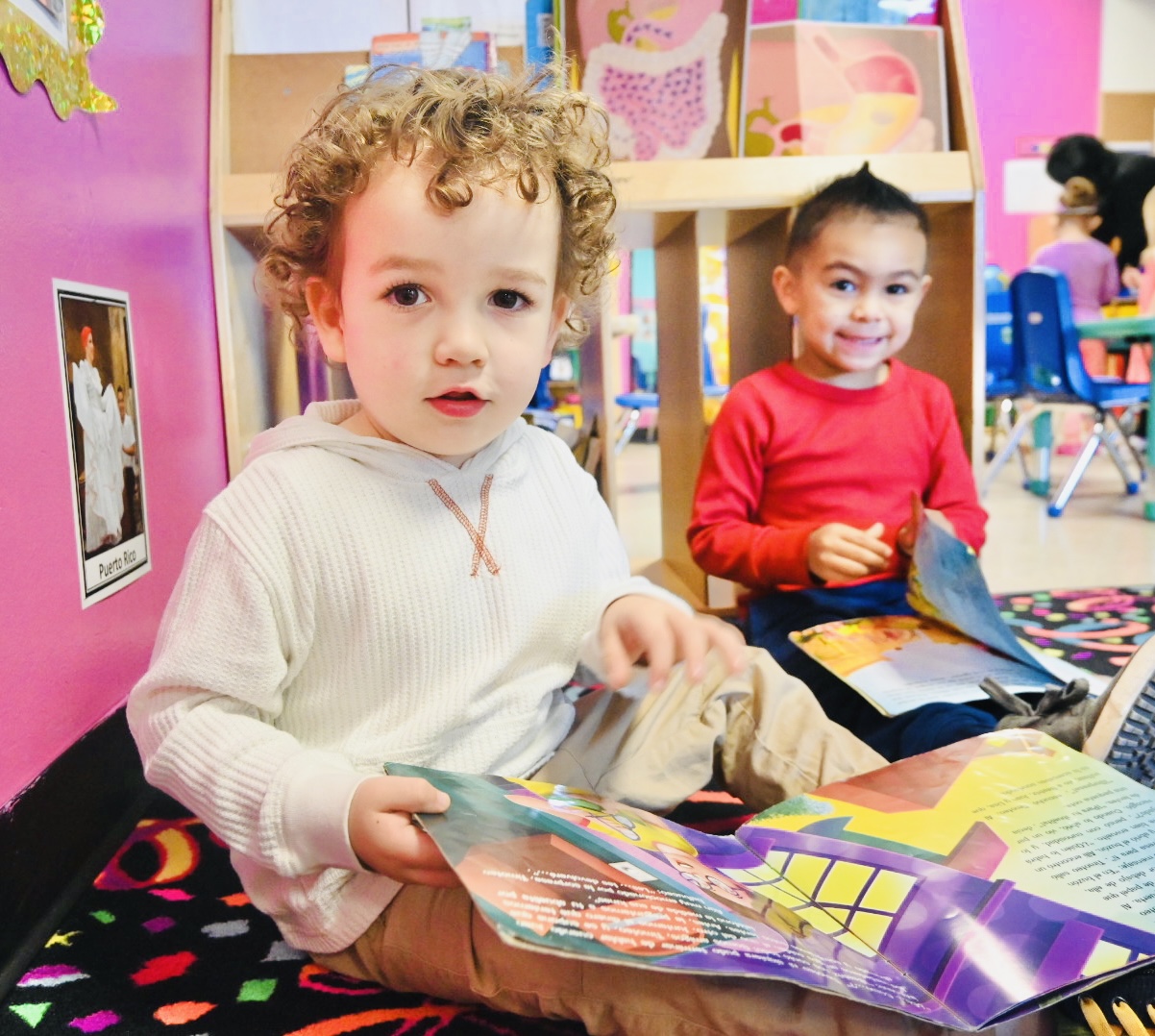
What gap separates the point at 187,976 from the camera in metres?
0.67

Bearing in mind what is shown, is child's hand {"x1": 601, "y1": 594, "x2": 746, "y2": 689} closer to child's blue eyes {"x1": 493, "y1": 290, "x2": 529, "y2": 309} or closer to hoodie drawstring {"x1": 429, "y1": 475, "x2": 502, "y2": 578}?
hoodie drawstring {"x1": 429, "y1": 475, "x2": 502, "y2": 578}

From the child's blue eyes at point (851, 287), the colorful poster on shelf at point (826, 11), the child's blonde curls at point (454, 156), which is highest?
the colorful poster on shelf at point (826, 11)

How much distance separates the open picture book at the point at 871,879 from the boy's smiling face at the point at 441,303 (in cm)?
25

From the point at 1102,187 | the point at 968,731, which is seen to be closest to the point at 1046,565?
the point at 968,731

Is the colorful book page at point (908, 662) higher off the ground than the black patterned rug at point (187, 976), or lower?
higher

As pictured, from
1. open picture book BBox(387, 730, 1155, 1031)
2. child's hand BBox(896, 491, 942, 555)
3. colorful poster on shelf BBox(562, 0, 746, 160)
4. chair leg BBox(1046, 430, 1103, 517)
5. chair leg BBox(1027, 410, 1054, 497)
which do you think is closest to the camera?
open picture book BBox(387, 730, 1155, 1031)

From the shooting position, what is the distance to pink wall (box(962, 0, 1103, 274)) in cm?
512

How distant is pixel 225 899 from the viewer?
78 cm

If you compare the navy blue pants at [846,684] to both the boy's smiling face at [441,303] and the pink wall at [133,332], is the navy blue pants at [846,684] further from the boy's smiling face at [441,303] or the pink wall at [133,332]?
the pink wall at [133,332]

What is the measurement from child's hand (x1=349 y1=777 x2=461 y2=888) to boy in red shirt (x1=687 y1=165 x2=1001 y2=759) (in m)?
0.71

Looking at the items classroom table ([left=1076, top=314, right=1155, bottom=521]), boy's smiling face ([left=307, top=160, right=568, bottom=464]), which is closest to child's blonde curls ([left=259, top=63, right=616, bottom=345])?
boy's smiling face ([left=307, top=160, right=568, bottom=464])

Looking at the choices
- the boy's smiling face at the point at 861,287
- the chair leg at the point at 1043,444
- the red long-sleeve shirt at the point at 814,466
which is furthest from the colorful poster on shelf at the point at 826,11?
the chair leg at the point at 1043,444

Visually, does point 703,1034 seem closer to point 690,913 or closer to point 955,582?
point 690,913

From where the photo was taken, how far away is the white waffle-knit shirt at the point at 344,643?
61 centimetres
